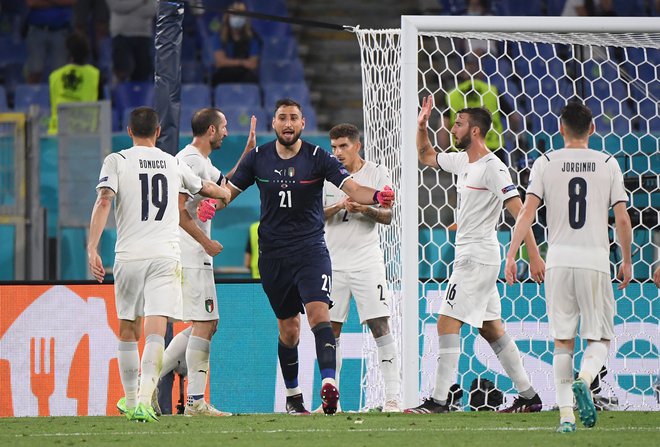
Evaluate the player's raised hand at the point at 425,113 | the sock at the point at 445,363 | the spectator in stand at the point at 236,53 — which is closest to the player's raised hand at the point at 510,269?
the sock at the point at 445,363

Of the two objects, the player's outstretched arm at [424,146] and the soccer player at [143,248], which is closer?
the soccer player at [143,248]

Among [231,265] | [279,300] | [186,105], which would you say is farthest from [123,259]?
[186,105]

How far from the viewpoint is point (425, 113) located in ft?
26.7

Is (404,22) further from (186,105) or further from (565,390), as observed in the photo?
(186,105)

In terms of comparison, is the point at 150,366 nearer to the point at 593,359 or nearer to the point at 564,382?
the point at 564,382

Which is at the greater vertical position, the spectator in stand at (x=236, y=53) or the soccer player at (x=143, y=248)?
the spectator in stand at (x=236, y=53)

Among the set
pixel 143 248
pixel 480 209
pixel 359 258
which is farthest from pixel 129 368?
pixel 480 209

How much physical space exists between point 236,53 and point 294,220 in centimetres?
816

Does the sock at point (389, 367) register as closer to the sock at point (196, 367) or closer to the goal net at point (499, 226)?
the goal net at point (499, 226)

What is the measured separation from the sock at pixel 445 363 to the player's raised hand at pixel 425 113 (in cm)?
141

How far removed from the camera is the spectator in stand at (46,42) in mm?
15555

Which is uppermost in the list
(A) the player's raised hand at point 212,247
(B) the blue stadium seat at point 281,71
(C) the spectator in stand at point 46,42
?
(C) the spectator in stand at point 46,42

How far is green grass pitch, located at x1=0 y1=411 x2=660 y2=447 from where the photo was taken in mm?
5992

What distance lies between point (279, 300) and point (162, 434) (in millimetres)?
1520
